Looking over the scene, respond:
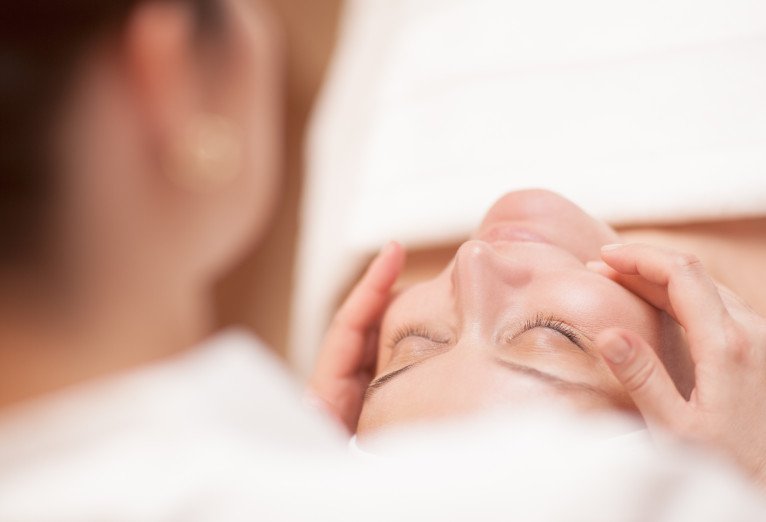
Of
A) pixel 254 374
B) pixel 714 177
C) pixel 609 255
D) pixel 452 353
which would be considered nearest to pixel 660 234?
pixel 714 177

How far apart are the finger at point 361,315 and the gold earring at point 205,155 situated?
0.22 metres

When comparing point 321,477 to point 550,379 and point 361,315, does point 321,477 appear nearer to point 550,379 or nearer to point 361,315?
point 550,379

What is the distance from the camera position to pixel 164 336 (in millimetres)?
1103

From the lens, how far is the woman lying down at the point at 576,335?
2.13 feet

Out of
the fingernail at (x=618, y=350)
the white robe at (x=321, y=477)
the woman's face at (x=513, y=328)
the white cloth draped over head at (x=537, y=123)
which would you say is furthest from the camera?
the white cloth draped over head at (x=537, y=123)

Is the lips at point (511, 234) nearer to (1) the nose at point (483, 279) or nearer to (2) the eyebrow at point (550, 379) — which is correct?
(1) the nose at point (483, 279)

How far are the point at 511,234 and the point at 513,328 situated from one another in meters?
0.13

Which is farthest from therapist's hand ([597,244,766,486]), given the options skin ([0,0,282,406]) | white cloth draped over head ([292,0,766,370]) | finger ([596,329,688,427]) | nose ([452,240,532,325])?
skin ([0,0,282,406])

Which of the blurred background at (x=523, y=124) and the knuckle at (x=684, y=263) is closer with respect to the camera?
the knuckle at (x=684, y=263)

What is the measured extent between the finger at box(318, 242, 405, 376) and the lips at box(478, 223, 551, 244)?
0.14 metres

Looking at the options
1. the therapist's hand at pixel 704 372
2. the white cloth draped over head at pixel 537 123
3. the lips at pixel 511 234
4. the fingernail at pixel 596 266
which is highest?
the white cloth draped over head at pixel 537 123

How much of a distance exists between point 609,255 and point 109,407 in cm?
47

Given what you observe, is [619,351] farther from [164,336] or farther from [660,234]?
[164,336]

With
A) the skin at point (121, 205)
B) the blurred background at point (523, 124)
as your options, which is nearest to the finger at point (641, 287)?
the blurred background at point (523, 124)
